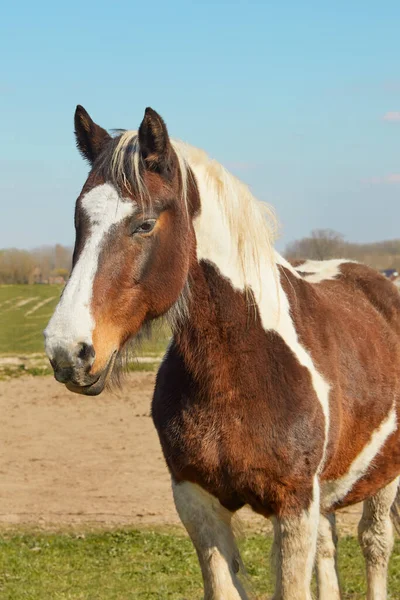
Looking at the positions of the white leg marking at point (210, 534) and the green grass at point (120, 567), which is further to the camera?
the green grass at point (120, 567)

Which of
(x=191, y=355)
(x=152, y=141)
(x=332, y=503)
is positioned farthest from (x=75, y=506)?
(x=152, y=141)

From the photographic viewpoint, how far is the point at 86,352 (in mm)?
2973

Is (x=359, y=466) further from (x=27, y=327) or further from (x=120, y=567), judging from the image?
(x=27, y=327)

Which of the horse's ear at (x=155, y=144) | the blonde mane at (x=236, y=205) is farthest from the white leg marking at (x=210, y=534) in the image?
the horse's ear at (x=155, y=144)

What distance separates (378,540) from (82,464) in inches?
215

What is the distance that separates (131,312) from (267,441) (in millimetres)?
803

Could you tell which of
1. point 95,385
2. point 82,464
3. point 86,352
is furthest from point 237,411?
point 82,464

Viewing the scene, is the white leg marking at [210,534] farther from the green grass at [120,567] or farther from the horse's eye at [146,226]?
the green grass at [120,567]

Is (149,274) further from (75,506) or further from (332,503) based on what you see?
(75,506)

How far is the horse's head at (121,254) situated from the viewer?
2.99 metres

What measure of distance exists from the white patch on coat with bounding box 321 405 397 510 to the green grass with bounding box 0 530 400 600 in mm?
1862

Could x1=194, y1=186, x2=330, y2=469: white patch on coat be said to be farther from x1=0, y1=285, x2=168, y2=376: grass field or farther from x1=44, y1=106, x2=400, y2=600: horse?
x1=0, y1=285, x2=168, y2=376: grass field

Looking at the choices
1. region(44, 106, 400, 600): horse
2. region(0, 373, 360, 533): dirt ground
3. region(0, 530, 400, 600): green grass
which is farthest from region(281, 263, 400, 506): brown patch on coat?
region(0, 373, 360, 533): dirt ground

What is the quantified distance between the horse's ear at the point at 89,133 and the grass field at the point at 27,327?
80cm
